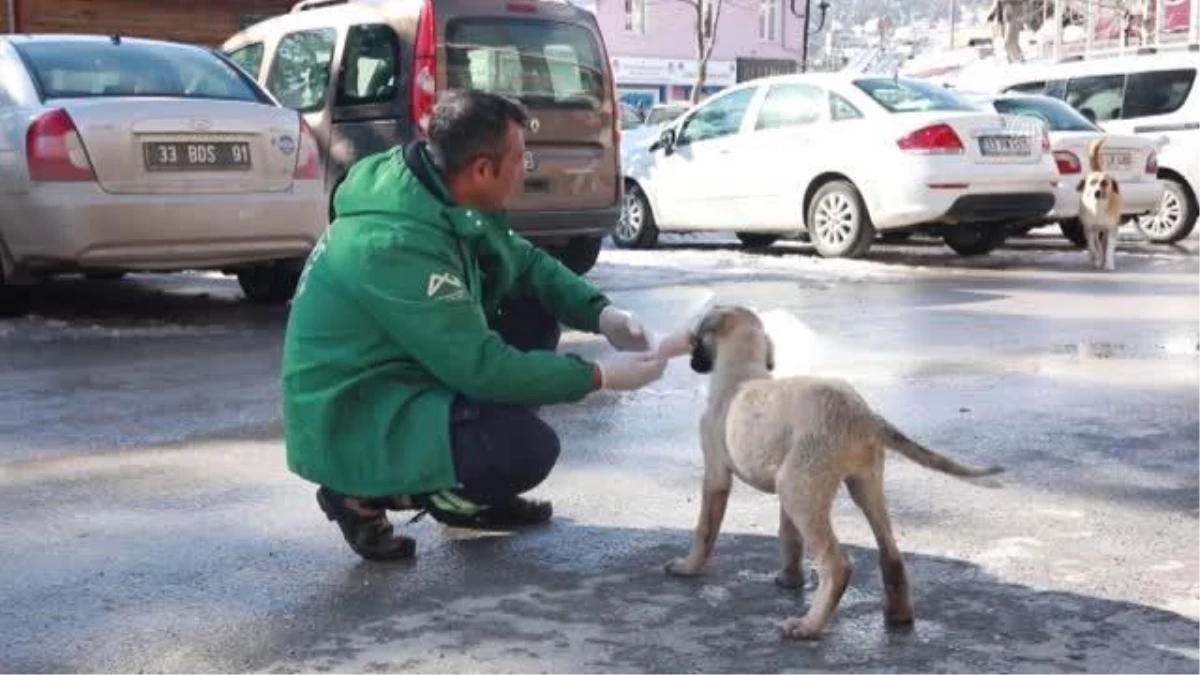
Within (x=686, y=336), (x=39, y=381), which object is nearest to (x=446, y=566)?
(x=686, y=336)

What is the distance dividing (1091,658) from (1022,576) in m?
0.56

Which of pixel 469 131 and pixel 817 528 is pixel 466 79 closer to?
pixel 469 131

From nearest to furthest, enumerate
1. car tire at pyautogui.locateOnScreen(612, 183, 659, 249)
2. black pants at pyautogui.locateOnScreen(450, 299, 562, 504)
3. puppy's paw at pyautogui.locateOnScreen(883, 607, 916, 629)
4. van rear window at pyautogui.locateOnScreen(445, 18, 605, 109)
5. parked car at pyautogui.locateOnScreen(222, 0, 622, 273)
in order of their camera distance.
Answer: puppy's paw at pyautogui.locateOnScreen(883, 607, 916, 629)
black pants at pyautogui.locateOnScreen(450, 299, 562, 504)
parked car at pyautogui.locateOnScreen(222, 0, 622, 273)
van rear window at pyautogui.locateOnScreen(445, 18, 605, 109)
car tire at pyautogui.locateOnScreen(612, 183, 659, 249)

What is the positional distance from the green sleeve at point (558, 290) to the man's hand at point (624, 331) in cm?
10

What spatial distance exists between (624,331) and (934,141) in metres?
8.31

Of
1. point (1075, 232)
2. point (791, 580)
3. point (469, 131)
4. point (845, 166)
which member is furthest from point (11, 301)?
point (1075, 232)

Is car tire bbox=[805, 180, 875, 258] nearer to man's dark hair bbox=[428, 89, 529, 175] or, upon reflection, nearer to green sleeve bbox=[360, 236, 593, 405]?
man's dark hair bbox=[428, 89, 529, 175]

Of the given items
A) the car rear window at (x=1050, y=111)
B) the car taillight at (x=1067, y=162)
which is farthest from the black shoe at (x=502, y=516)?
the car rear window at (x=1050, y=111)

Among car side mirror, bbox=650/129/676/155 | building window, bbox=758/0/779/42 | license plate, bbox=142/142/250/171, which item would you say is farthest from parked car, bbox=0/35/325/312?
building window, bbox=758/0/779/42

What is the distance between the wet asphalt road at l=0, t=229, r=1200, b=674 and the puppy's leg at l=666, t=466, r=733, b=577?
2.0 inches

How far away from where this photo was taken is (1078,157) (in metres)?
13.4

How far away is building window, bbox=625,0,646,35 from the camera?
160ft

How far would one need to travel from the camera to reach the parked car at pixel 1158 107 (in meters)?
14.8

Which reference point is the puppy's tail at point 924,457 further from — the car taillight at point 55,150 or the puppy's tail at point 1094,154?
the puppy's tail at point 1094,154
